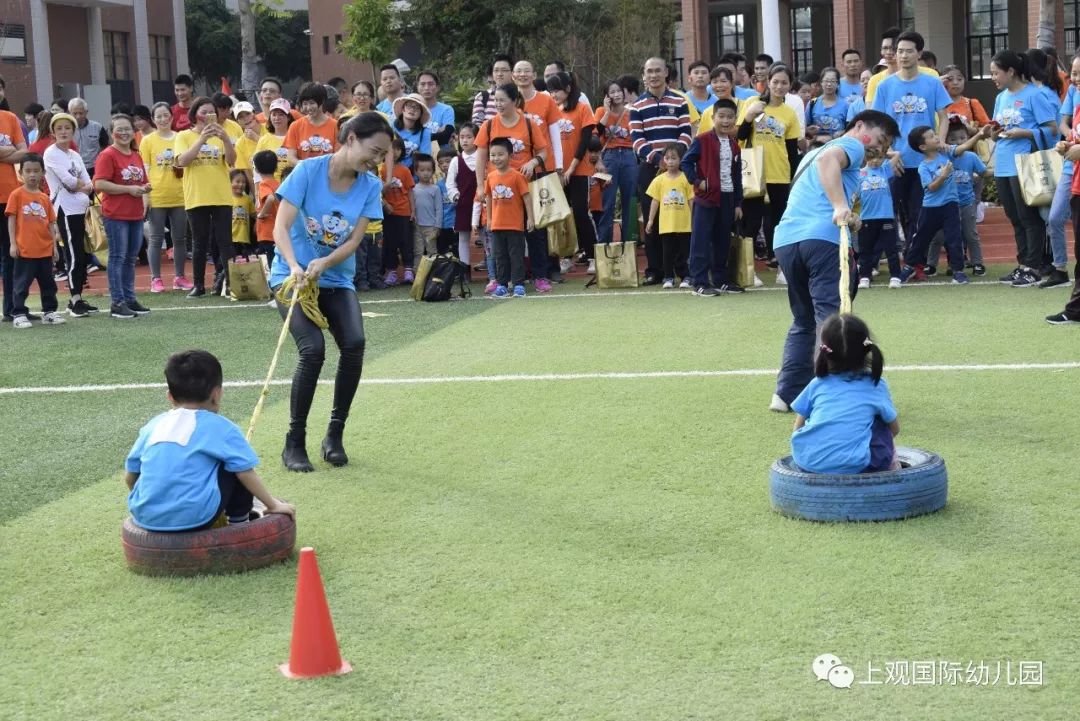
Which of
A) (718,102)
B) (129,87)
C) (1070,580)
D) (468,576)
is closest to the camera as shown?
(1070,580)

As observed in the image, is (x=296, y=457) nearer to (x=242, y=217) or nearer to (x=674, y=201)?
(x=674, y=201)

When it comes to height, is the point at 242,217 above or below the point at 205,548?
above

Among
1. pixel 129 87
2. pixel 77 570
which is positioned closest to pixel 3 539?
pixel 77 570

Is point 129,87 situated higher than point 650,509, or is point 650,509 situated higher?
point 129,87

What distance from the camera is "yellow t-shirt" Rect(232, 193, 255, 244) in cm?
1470

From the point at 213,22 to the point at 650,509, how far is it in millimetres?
65780

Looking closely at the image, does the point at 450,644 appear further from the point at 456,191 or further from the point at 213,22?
the point at 213,22

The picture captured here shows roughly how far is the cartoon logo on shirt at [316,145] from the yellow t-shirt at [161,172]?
1.71 meters

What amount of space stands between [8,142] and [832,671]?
10766 mm

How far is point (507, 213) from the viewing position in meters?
13.8

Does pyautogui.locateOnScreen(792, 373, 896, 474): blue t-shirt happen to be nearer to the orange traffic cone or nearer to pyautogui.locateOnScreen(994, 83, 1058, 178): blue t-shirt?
the orange traffic cone

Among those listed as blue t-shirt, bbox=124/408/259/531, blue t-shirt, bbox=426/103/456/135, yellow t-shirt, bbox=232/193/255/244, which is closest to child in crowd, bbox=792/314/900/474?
blue t-shirt, bbox=124/408/259/531

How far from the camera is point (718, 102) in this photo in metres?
13.0

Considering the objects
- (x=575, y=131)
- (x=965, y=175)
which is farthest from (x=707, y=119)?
(x=965, y=175)
